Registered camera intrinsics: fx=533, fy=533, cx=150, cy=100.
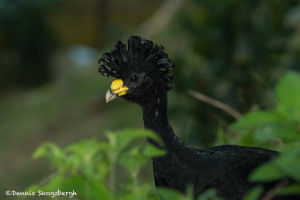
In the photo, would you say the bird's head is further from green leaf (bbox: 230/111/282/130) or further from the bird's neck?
green leaf (bbox: 230/111/282/130)

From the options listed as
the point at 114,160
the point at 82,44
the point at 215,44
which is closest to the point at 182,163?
the point at 114,160

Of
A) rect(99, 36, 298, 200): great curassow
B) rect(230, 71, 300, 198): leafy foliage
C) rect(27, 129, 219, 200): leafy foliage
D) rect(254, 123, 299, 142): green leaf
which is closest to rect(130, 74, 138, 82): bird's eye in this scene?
rect(99, 36, 298, 200): great curassow

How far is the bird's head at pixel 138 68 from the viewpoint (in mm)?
2381

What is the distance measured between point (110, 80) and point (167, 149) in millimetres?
4886

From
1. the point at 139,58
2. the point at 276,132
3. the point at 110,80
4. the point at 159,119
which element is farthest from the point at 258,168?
the point at 110,80

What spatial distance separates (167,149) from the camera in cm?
219

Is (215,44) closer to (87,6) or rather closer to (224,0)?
(224,0)

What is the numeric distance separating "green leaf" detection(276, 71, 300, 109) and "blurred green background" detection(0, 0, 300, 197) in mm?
1959

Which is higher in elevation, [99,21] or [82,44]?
[82,44]

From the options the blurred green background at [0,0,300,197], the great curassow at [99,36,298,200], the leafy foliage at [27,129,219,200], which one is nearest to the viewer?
the leafy foliage at [27,129,219,200]

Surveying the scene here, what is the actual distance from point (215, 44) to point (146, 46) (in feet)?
9.81

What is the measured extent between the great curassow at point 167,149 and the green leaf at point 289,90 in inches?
30.3

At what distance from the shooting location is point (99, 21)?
11758 millimetres

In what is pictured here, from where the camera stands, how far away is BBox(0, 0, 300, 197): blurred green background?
5016mm
